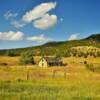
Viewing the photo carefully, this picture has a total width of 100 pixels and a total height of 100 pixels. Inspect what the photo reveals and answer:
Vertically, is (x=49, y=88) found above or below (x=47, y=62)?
below

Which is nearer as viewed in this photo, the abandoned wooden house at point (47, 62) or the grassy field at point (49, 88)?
the grassy field at point (49, 88)

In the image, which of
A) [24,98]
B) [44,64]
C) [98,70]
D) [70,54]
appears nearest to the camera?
[24,98]

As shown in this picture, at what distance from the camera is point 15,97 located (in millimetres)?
19484

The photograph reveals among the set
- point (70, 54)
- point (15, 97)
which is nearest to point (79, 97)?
point (15, 97)

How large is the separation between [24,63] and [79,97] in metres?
91.0

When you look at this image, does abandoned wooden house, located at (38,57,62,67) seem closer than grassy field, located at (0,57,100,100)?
No

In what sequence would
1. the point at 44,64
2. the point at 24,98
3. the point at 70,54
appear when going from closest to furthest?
the point at 24,98, the point at 44,64, the point at 70,54

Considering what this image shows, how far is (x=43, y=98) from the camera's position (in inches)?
762

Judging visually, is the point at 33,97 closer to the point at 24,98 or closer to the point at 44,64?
the point at 24,98

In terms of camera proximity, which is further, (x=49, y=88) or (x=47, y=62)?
(x=47, y=62)

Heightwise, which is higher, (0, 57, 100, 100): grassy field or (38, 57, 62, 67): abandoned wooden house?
(38, 57, 62, 67): abandoned wooden house

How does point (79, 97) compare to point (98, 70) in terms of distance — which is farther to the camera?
point (98, 70)

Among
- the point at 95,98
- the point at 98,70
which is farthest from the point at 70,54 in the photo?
the point at 95,98

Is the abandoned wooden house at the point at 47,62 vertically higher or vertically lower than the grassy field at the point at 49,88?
higher
